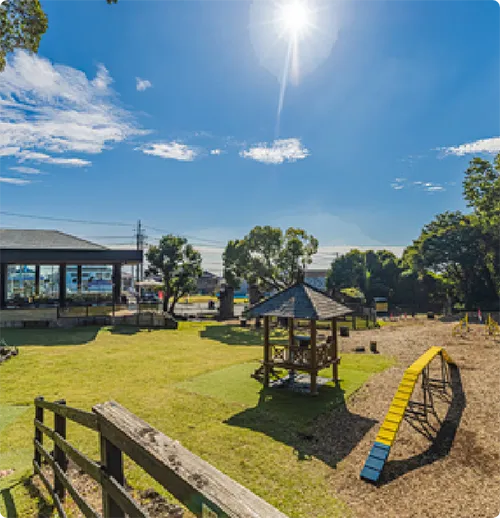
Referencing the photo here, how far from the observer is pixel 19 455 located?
6.80 metres

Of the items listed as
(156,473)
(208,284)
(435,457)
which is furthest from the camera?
(208,284)

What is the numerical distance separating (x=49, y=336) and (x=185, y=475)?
23.2 metres

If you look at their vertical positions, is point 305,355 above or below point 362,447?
above

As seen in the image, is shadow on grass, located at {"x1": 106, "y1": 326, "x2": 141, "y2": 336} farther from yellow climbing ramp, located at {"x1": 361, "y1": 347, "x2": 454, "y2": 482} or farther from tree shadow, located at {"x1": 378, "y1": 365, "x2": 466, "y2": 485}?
tree shadow, located at {"x1": 378, "y1": 365, "x2": 466, "y2": 485}

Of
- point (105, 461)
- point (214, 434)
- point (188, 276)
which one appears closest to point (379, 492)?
point (214, 434)

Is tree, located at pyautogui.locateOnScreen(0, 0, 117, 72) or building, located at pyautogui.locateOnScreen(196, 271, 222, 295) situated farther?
building, located at pyautogui.locateOnScreen(196, 271, 222, 295)

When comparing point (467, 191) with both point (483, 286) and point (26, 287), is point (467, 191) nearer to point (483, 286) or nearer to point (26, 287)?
point (483, 286)

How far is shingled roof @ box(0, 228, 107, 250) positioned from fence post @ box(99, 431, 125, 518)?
27.1 m

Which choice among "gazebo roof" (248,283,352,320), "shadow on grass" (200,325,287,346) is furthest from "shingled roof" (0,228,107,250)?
"gazebo roof" (248,283,352,320)

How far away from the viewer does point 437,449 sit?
303 inches

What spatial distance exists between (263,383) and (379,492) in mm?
6336

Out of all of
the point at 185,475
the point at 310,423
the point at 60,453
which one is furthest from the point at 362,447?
the point at 185,475

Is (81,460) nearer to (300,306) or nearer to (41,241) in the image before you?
(300,306)

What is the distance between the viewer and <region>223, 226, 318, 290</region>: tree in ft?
112
